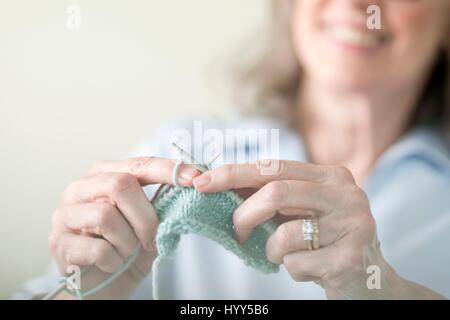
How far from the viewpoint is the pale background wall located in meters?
0.66

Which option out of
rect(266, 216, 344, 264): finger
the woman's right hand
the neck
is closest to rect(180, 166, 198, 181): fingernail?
the woman's right hand

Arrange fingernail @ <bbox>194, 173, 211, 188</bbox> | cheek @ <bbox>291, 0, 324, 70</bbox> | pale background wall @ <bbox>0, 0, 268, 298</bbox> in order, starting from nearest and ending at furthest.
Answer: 1. fingernail @ <bbox>194, 173, 211, 188</bbox>
2. pale background wall @ <bbox>0, 0, 268, 298</bbox>
3. cheek @ <bbox>291, 0, 324, 70</bbox>

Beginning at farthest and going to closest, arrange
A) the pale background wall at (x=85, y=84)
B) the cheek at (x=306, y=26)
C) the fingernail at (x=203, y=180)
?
the cheek at (x=306, y=26) < the pale background wall at (x=85, y=84) < the fingernail at (x=203, y=180)

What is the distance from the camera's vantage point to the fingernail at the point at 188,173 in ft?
1.58

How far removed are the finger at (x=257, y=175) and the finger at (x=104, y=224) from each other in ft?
0.31

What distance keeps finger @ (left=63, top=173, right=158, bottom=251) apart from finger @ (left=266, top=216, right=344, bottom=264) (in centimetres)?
12

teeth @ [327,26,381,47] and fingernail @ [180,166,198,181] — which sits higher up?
teeth @ [327,26,381,47]

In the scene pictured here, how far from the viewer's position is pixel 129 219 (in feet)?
1.66

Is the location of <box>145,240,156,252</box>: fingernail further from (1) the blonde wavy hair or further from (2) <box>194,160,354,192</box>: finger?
(1) the blonde wavy hair

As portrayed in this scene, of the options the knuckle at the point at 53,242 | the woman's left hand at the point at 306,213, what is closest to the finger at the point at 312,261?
the woman's left hand at the point at 306,213

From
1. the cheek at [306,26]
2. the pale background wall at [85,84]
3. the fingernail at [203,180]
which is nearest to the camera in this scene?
the fingernail at [203,180]

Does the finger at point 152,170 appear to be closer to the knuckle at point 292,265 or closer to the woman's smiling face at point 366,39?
the knuckle at point 292,265

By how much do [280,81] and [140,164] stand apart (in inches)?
19.2
